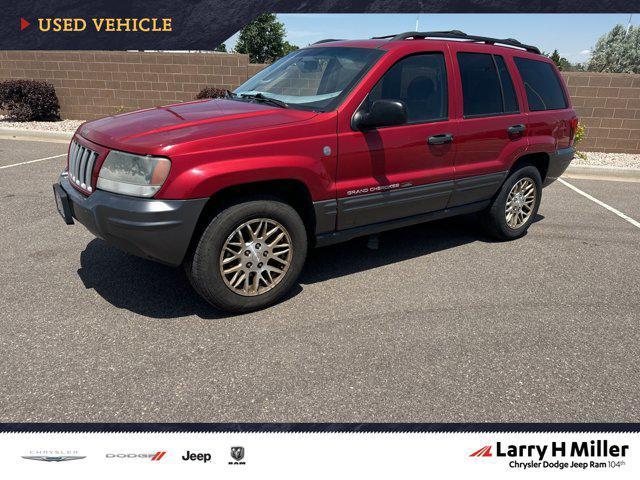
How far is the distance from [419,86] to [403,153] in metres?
0.63

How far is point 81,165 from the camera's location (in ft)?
11.3

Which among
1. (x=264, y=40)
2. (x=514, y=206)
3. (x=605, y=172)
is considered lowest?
(x=605, y=172)

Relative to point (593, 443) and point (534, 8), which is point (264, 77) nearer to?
point (593, 443)

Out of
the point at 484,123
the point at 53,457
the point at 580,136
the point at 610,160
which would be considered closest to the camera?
the point at 53,457

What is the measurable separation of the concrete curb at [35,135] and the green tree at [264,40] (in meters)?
54.1

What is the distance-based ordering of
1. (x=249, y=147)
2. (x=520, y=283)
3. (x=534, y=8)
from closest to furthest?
1. (x=249, y=147)
2. (x=520, y=283)
3. (x=534, y=8)

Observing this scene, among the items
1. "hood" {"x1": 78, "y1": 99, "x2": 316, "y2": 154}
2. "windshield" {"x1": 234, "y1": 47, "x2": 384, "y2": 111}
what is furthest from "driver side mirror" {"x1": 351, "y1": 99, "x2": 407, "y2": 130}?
"hood" {"x1": 78, "y1": 99, "x2": 316, "y2": 154}

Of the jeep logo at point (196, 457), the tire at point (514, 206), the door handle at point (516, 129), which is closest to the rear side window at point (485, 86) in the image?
the door handle at point (516, 129)

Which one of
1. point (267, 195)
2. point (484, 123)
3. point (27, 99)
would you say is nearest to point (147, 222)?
point (267, 195)

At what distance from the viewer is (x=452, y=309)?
370 cm

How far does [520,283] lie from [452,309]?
0.90 metres

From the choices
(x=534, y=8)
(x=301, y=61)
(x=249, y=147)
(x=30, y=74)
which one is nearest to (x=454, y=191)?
(x=301, y=61)

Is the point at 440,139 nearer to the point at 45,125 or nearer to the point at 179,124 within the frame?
the point at 179,124

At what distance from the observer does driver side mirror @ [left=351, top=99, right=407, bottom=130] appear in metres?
3.47
